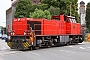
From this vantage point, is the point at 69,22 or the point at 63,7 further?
the point at 63,7

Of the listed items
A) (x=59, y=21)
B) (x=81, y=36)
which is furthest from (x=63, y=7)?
(x=59, y=21)

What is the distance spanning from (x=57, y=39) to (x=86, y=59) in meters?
13.5

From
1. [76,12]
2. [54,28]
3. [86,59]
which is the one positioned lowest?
[86,59]

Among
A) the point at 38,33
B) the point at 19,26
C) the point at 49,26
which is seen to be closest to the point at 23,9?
the point at 49,26

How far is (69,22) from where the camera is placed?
33.1m

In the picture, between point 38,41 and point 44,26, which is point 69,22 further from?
point 38,41

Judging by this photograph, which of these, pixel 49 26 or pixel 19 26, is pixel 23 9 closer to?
pixel 49 26

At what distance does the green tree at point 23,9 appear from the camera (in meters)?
80.2

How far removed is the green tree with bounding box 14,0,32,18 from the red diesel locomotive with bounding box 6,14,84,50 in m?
47.2

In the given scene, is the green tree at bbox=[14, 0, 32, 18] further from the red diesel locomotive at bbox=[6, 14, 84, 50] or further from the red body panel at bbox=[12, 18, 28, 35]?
the red body panel at bbox=[12, 18, 28, 35]

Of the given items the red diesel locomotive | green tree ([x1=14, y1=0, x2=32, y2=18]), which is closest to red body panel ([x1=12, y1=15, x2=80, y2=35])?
the red diesel locomotive

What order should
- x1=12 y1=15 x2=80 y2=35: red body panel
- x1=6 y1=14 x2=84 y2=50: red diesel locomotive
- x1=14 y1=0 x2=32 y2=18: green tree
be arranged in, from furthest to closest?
x1=14 y1=0 x2=32 y2=18: green tree, x1=12 y1=15 x2=80 y2=35: red body panel, x1=6 y1=14 x2=84 y2=50: red diesel locomotive

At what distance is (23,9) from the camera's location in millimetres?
83688

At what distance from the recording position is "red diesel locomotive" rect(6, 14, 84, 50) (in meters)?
25.1
